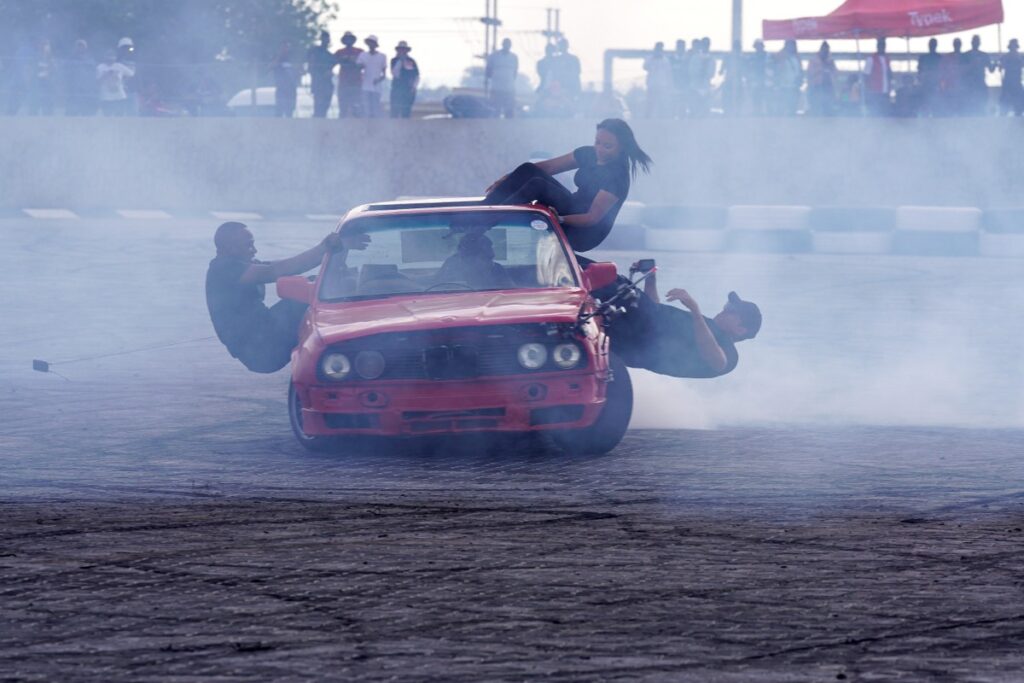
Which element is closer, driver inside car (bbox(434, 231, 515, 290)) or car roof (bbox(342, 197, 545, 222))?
driver inside car (bbox(434, 231, 515, 290))

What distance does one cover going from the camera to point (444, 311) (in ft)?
26.3

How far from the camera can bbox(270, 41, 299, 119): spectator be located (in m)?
27.5

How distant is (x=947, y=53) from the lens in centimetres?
2512

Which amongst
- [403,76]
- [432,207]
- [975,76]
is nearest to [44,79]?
[403,76]

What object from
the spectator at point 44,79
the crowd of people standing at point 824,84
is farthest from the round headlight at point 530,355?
the spectator at point 44,79

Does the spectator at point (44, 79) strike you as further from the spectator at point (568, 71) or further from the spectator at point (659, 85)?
the spectator at point (659, 85)

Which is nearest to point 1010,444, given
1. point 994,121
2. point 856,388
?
point 856,388

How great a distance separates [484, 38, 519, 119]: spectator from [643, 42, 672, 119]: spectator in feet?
7.70

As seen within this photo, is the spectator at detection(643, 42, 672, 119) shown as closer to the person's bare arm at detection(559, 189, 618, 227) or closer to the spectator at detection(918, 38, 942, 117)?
the spectator at detection(918, 38, 942, 117)

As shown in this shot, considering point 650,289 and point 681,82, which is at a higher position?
point 681,82

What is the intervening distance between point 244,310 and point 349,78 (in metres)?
18.4

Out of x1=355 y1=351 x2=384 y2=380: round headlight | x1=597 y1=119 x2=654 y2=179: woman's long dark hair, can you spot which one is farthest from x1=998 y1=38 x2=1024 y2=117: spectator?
x1=355 y1=351 x2=384 y2=380: round headlight

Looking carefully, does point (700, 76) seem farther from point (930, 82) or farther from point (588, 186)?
point (588, 186)

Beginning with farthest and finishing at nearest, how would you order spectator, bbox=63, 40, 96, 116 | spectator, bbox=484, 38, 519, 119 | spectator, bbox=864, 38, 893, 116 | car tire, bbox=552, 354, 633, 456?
spectator, bbox=484, 38, 519, 119 < spectator, bbox=63, 40, 96, 116 < spectator, bbox=864, 38, 893, 116 < car tire, bbox=552, 354, 633, 456
